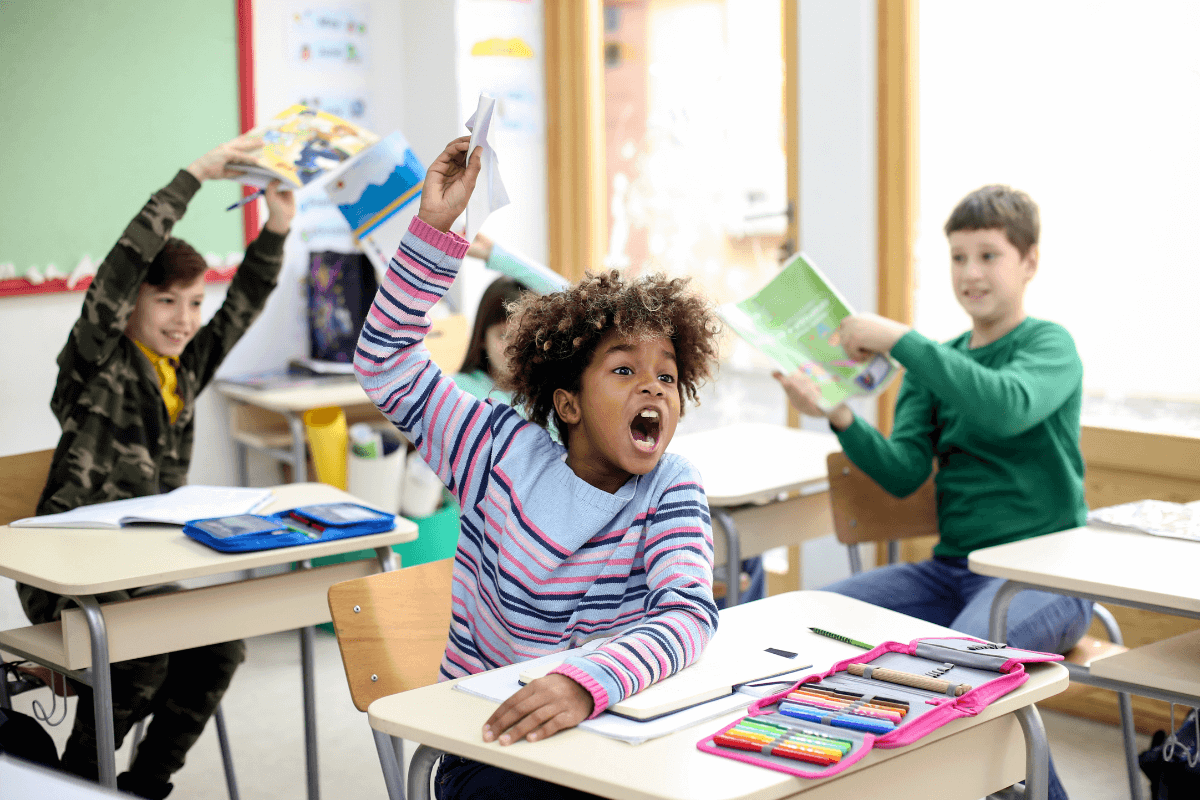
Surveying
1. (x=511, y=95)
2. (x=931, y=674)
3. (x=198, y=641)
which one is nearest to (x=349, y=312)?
(x=511, y=95)

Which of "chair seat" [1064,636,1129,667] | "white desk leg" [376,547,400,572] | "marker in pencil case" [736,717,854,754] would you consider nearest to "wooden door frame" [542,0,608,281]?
"white desk leg" [376,547,400,572]

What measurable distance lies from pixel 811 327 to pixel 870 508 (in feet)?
1.33

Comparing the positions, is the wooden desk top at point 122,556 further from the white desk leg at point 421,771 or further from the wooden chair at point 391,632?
the white desk leg at point 421,771

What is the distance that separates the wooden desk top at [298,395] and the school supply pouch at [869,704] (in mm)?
2381

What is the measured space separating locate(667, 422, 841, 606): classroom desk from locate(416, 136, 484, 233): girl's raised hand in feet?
3.38

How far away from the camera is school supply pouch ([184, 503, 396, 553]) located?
195cm

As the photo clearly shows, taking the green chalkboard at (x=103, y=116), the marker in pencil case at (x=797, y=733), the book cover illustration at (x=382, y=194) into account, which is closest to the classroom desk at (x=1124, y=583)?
the marker in pencil case at (x=797, y=733)

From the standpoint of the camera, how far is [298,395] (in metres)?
3.62

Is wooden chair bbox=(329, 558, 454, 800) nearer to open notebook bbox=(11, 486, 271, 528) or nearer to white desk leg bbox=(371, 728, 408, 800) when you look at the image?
white desk leg bbox=(371, 728, 408, 800)

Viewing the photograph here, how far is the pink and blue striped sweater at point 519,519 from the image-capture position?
4.74 feet

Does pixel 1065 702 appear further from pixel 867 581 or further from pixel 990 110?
pixel 990 110

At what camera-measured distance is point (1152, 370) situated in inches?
110

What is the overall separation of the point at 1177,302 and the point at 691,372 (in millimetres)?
1662

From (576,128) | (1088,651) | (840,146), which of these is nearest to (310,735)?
(1088,651)
